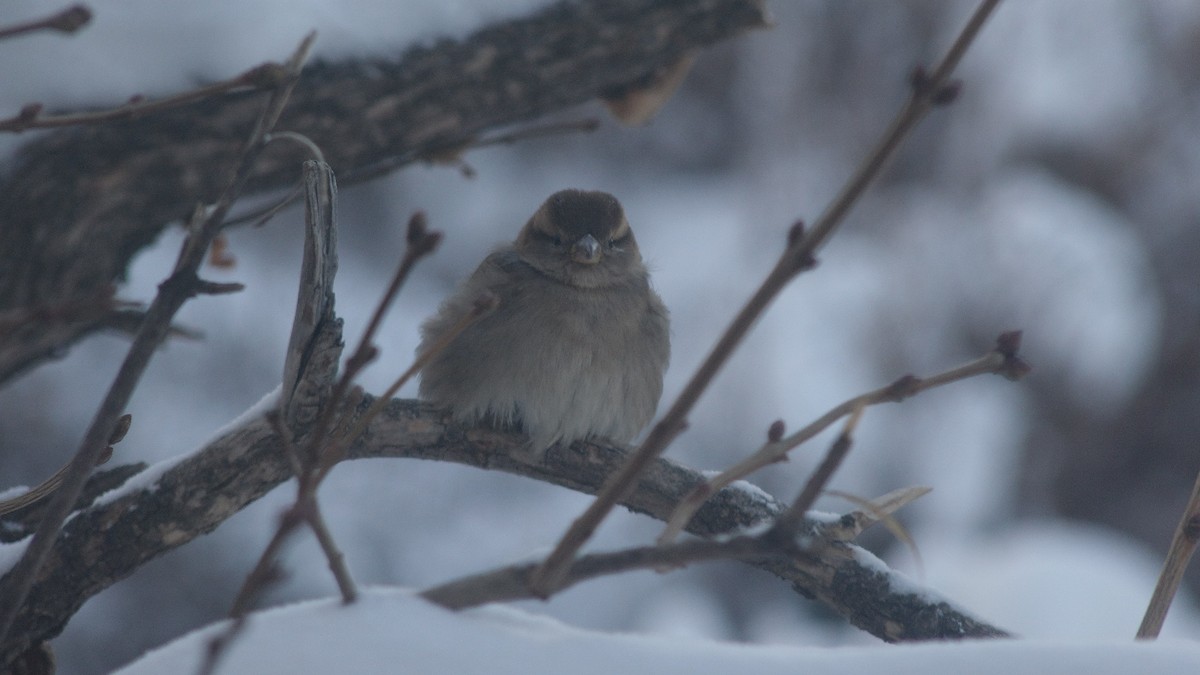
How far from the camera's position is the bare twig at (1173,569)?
1.57 metres

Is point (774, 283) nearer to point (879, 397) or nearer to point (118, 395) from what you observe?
point (879, 397)

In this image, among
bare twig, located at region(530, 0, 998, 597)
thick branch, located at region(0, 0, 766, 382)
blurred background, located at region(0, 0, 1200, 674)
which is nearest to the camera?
bare twig, located at region(530, 0, 998, 597)

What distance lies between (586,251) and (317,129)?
82cm

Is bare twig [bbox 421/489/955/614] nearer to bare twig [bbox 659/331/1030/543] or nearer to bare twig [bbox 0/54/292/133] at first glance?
bare twig [bbox 659/331/1030/543]

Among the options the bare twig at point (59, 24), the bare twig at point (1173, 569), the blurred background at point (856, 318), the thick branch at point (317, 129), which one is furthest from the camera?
the blurred background at point (856, 318)

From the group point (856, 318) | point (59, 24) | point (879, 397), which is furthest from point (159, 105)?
point (856, 318)

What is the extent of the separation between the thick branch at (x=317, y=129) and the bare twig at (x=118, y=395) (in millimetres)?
1082

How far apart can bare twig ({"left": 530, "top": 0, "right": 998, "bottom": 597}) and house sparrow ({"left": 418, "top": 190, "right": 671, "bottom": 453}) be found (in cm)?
159

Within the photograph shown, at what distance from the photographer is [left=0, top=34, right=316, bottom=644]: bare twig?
123 cm

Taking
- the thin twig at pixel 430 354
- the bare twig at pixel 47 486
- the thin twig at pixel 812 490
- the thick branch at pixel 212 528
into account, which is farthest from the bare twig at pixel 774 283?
the thick branch at pixel 212 528

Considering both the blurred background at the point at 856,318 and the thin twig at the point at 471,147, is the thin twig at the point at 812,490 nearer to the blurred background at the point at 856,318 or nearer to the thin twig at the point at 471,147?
the thin twig at the point at 471,147

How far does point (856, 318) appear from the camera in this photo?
1059cm

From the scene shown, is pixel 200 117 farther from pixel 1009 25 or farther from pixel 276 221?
Result: pixel 1009 25

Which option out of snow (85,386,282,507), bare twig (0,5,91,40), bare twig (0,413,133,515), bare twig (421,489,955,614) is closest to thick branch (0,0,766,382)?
snow (85,386,282,507)
